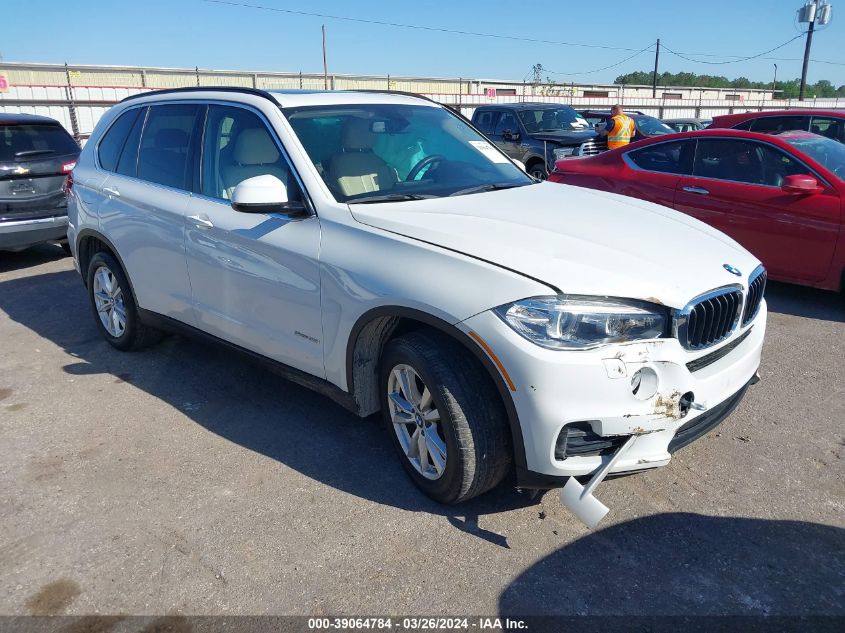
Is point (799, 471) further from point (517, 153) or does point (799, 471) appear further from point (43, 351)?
point (517, 153)

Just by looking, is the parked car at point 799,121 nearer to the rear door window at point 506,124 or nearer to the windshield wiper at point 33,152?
the rear door window at point 506,124

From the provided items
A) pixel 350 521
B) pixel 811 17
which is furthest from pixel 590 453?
pixel 811 17

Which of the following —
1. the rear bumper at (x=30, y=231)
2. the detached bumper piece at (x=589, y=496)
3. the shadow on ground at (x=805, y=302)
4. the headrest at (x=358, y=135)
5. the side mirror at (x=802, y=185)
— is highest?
the headrest at (x=358, y=135)

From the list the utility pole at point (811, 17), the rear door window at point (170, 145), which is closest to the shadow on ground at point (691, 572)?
the rear door window at point (170, 145)

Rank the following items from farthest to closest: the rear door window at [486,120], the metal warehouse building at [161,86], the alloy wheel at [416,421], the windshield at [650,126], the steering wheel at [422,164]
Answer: the metal warehouse building at [161,86] < the windshield at [650,126] < the rear door window at [486,120] < the steering wheel at [422,164] < the alloy wheel at [416,421]

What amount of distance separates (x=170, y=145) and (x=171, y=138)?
5 cm

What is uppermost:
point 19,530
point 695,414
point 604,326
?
point 604,326

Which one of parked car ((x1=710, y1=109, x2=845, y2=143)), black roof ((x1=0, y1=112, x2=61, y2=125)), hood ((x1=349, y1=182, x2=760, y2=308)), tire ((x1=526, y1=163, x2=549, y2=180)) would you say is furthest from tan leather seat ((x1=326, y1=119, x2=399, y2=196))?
tire ((x1=526, y1=163, x2=549, y2=180))

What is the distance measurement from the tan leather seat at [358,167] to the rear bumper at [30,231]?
5446mm

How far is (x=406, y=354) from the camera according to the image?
3.09 metres

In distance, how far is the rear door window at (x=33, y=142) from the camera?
789cm

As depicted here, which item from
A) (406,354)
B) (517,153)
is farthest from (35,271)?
(517,153)

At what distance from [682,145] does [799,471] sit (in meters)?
4.35

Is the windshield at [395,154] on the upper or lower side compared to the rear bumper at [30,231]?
upper
